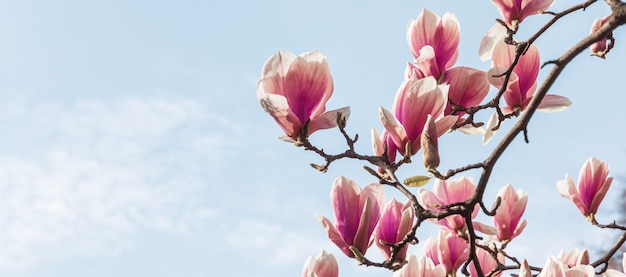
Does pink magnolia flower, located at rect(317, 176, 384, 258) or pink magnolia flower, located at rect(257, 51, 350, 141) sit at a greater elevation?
pink magnolia flower, located at rect(257, 51, 350, 141)

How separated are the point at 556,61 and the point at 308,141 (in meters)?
0.36

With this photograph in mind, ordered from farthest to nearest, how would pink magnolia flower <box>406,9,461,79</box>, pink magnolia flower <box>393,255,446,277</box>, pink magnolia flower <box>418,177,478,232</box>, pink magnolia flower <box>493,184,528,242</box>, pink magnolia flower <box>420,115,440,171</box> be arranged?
pink magnolia flower <box>493,184,528,242</box>, pink magnolia flower <box>418,177,478,232</box>, pink magnolia flower <box>406,9,461,79</box>, pink magnolia flower <box>393,255,446,277</box>, pink magnolia flower <box>420,115,440,171</box>

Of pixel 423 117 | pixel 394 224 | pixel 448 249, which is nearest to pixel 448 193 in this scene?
pixel 448 249

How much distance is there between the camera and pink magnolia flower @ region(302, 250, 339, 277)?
1153 millimetres

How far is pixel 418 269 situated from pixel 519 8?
1.75ft

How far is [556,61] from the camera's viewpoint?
98 centimetres

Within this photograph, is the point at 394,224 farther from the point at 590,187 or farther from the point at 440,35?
the point at 590,187

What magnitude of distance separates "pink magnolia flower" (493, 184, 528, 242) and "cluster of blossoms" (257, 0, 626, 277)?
0.06 metres

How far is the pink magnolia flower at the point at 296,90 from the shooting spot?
3.53ft

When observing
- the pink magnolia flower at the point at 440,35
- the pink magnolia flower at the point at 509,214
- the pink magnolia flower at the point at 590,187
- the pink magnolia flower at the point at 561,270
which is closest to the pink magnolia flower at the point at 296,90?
the pink magnolia flower at the point at 440,35

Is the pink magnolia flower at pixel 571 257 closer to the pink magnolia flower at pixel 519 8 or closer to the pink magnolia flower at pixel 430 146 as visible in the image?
the pink magnolia flower at pixel 519 8

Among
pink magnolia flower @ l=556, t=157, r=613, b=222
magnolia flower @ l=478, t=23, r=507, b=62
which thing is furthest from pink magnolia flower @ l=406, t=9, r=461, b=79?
pink magnolia flower @ l=556, t=157, r=613, b=222

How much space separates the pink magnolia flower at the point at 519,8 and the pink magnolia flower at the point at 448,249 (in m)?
0.39

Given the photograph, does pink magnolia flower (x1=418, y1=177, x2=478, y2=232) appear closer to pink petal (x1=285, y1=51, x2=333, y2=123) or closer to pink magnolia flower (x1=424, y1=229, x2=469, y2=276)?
pink magnolia flower (x1=424, y1=229, x2=469, y2=276)
